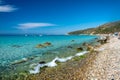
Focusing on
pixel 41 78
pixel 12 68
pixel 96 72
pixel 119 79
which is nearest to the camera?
pixel 119 79

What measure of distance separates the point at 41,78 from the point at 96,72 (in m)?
4.55

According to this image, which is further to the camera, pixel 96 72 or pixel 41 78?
pixel 96 72

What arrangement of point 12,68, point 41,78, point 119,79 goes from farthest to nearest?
1. point 12,68
2. point 41,78
3. point 119,79

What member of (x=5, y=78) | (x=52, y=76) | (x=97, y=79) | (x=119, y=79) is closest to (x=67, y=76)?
(x=52, y=76)

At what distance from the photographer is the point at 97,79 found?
1462cm

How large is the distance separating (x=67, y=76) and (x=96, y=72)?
8.36ft

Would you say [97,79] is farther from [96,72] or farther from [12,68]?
[12,68]

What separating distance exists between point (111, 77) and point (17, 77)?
23.7 ft

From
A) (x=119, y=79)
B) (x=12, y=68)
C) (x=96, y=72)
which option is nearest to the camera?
(x=119, y=79)

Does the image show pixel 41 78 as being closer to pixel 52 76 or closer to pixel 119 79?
pixel 52 76

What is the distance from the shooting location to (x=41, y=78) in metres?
15.7

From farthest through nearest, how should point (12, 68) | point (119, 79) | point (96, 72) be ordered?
point (12, 68) < point (96, 72) < point (119, 79)

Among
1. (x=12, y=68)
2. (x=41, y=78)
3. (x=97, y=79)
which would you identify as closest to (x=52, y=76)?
(x=41, y=78)

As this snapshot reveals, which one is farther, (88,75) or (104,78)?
(88,75)
